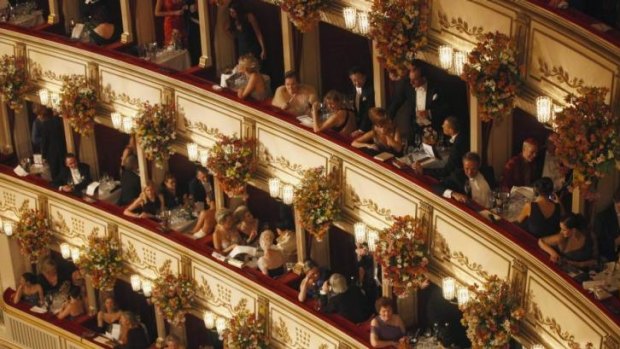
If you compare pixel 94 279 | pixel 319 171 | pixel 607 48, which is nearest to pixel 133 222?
pixel 94 279

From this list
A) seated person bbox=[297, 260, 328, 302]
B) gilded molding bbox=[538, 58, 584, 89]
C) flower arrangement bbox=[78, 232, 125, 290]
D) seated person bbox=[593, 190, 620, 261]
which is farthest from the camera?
flower arrangement bbox=[78, 232, 125, 290]

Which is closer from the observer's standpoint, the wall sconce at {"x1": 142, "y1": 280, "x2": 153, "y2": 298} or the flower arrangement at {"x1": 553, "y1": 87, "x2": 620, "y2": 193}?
the flower arrangement at {"x1": 553, "y1": 87, "x2": 620, "y2": 193}

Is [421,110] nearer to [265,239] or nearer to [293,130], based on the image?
[293,130]

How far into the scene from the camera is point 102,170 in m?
29.3

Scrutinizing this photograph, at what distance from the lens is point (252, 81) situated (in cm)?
2438

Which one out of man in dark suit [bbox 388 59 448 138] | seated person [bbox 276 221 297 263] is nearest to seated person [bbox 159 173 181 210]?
seated person [bbox 276 221 297 263]

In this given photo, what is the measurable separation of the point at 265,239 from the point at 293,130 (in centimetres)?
228

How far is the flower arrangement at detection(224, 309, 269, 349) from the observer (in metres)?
25.5

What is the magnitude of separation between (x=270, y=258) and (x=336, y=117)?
3456mm

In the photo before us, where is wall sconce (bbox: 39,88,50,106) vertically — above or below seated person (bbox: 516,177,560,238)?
above

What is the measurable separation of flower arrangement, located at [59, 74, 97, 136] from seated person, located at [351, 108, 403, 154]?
7412mm

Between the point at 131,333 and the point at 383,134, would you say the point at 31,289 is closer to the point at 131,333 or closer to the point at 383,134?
the point at 131,333

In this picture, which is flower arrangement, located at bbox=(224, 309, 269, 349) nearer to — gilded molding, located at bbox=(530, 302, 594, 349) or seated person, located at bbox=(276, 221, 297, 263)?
seated person, located at bbox=(276, 221, 297, 263)

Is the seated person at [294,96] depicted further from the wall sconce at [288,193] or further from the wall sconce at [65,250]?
the wall sconce at [65,250]
